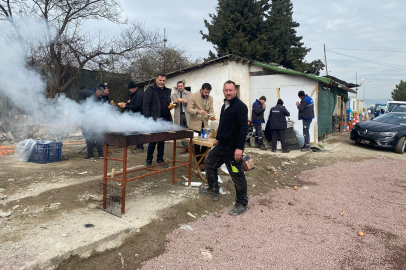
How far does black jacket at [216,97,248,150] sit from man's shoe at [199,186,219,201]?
1.02 meters

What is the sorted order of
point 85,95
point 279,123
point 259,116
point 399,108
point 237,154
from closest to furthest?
point 237,154, point 85,95, point 279,123, point 259,116, point 399,108

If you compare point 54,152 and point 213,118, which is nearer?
point 213,118

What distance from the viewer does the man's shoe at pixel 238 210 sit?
397 cm

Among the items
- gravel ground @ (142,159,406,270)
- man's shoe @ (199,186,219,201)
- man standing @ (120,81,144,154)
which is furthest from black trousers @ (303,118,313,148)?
man's shoe @ (199,186,219,201)

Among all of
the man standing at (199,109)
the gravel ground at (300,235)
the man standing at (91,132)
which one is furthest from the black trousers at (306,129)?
the man standing at (91,132)

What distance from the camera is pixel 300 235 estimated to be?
337cm

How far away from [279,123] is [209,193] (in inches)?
208

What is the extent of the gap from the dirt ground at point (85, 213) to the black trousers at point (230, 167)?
0.46 metres

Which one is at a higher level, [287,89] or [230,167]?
[287,89]

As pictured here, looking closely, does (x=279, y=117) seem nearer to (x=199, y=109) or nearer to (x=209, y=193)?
(x=199, y=109)

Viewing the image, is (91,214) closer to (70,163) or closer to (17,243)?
(17,243)

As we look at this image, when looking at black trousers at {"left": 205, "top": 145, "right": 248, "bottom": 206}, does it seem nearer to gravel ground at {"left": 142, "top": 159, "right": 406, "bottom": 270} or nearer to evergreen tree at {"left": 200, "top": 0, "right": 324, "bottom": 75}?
gravel ground at {"left": 142, "top": 159, "right": 406, "bottom": 270}

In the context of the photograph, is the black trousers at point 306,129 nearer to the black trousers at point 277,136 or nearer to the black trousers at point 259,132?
the black trousers at point 277,136

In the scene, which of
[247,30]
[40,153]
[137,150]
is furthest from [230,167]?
[247,30]
